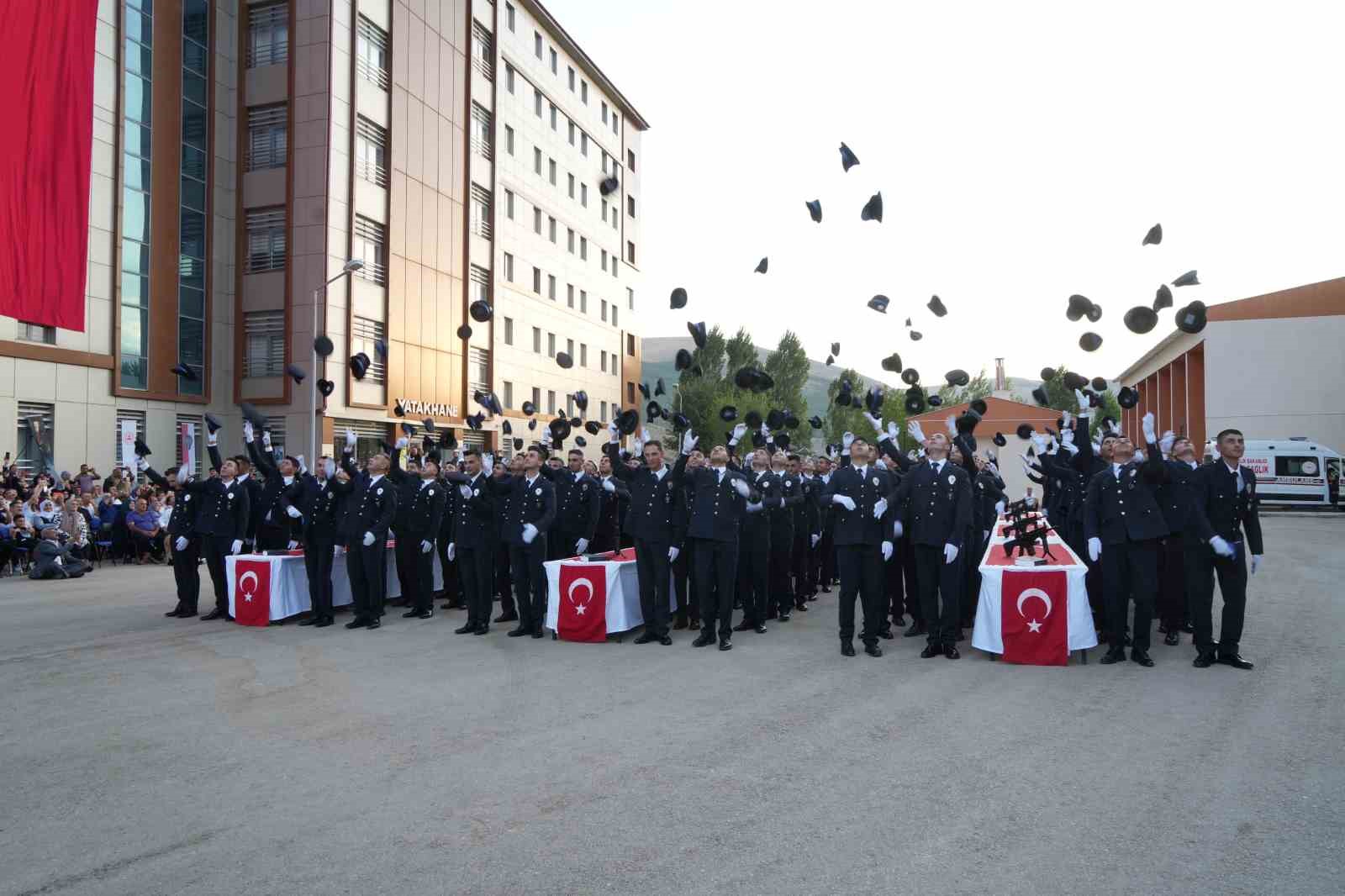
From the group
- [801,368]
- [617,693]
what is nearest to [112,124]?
[617,693]

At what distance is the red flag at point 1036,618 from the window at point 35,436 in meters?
23.1

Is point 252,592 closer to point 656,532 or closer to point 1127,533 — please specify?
point 656,532

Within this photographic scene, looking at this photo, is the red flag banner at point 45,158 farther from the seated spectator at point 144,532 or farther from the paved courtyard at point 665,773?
the paved courtyard at point 665,773

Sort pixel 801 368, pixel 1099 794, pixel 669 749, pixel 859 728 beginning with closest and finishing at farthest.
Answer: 1. pixel 1099 794
2. pixel 669 749
3. pixel 859 728
4. pixel 801 368

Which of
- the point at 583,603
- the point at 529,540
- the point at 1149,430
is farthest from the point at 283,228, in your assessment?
the point at 1149,430

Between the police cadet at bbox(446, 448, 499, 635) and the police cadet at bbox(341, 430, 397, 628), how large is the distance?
789 mm

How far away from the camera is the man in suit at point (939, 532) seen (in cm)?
846

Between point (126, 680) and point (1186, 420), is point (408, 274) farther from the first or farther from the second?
point (1186, 420)

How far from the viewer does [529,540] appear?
977cm

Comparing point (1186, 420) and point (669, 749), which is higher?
point (1186, 420)

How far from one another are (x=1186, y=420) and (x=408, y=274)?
3857 cm

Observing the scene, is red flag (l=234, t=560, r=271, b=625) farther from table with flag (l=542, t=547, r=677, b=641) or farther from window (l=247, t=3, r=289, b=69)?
window (l=247, t=3, r=289, b=69)

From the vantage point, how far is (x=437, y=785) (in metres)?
4.91

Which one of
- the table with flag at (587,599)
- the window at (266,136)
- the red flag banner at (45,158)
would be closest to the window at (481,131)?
the window at (266,136)
